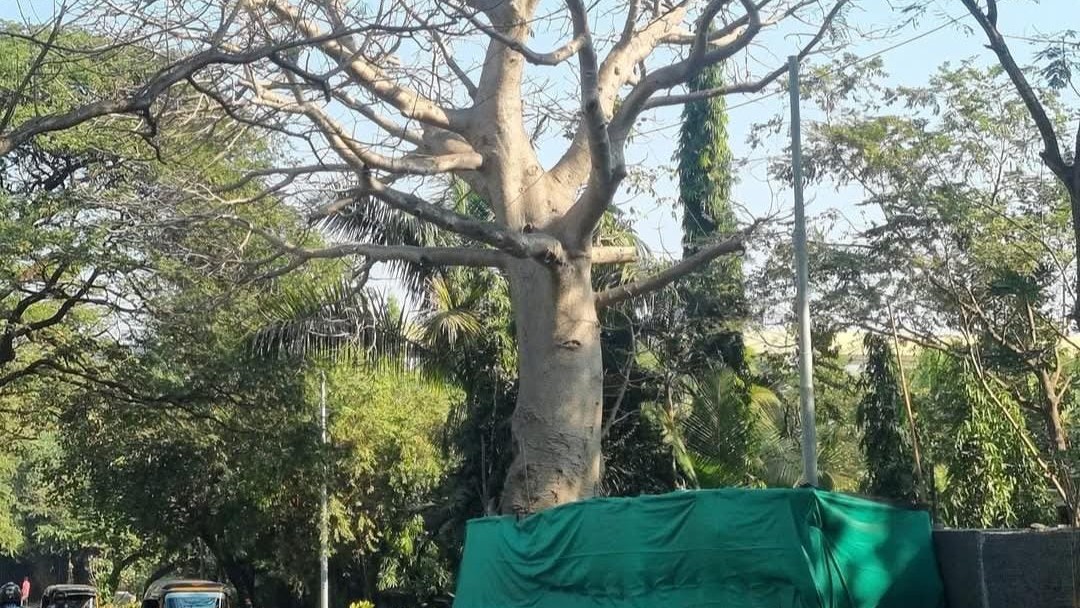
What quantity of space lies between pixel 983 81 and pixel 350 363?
12306 millimetres

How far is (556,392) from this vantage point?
711 inches

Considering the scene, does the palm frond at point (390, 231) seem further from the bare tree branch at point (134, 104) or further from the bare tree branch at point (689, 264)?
the bare tree branch at point (134, 104)

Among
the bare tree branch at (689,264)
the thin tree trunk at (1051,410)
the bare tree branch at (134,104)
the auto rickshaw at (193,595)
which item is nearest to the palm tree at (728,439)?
the thin tree trunk at (1051,410)

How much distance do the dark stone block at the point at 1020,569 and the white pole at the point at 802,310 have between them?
2.70 meters

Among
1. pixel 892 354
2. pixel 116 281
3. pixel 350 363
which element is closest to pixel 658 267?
pixel 892 354

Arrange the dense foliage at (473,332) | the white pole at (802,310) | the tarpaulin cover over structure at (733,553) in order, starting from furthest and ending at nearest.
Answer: the dense foliage at (473,332) → the white pole at (802,310) → the tarpaulin cover over structure at (733,553)

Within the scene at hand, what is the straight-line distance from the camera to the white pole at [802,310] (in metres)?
16.5

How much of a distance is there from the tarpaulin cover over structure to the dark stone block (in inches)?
23.5

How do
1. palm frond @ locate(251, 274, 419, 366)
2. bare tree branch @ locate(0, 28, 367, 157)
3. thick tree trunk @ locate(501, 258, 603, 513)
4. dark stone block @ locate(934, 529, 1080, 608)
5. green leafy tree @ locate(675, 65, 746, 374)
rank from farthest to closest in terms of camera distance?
1. green leafy tree @ locate(675, 65, 746, 374)
2. palm frond @ locate(251, 274, 419, 366)
3. thick tree trunk @ locate(501, 258, 603, 513)
4. dark stone block @ locate(934, 529, 1080, 608)
5. bare tree branch @ locate(0, 28, 367, 157)

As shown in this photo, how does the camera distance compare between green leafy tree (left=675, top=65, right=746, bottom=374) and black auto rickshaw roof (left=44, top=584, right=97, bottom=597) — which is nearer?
green leafy tree (left=675, top=65, right=746, bottom=374)

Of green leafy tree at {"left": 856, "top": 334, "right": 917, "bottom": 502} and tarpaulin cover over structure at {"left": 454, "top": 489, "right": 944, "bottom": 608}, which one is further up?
green leafy tree at {"left": 856, "top": 334, "right": 917, "bottom": 502}

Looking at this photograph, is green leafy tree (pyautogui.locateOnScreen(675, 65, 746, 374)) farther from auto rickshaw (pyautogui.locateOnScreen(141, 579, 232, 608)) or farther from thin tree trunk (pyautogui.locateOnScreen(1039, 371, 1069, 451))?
auto rickshaw (pyautogui.locateOnScreen(141, 579, 232, 608))

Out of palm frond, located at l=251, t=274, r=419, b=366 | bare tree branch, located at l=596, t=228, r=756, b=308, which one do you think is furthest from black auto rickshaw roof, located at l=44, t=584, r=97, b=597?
bare tree branch, located at l=596, t=228, r=756, b=308

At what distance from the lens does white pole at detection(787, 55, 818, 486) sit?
648 inches
